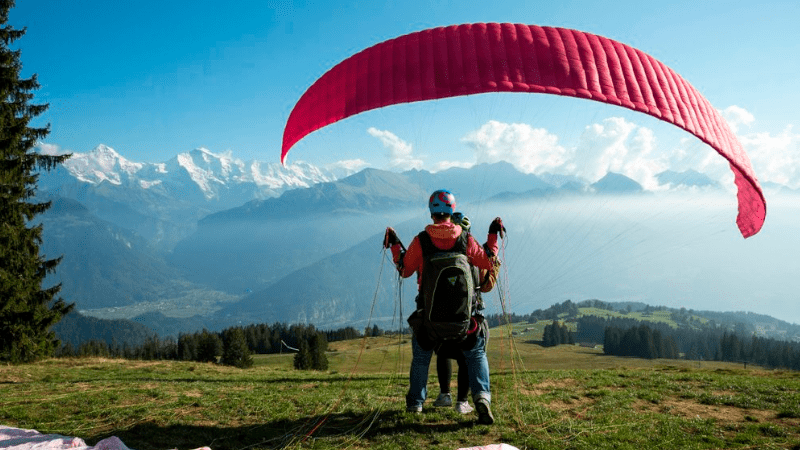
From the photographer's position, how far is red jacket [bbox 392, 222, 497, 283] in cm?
584

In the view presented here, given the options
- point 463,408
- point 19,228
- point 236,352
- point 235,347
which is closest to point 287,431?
point 463,408

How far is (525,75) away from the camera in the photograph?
6.44 m

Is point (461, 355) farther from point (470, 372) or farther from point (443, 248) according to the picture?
point (443, 248)

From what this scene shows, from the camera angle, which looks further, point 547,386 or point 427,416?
point 547,386

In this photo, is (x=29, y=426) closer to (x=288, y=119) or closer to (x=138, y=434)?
(x=138, y=434)

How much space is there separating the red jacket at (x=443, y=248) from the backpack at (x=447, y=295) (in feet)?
0.58

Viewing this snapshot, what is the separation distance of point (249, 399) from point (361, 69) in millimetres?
6053

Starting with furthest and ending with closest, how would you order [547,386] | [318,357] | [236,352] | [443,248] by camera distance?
[236,352] < [318,357] < [547,386] < [443,248]

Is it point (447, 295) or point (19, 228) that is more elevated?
point (19, 228)

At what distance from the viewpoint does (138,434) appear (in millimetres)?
5715

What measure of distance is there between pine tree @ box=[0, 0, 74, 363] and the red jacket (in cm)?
1602

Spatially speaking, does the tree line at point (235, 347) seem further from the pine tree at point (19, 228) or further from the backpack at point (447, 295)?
the backpack at point (447, 295)

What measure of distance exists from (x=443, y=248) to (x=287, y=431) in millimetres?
3303

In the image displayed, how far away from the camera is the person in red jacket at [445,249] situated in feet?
19.2
